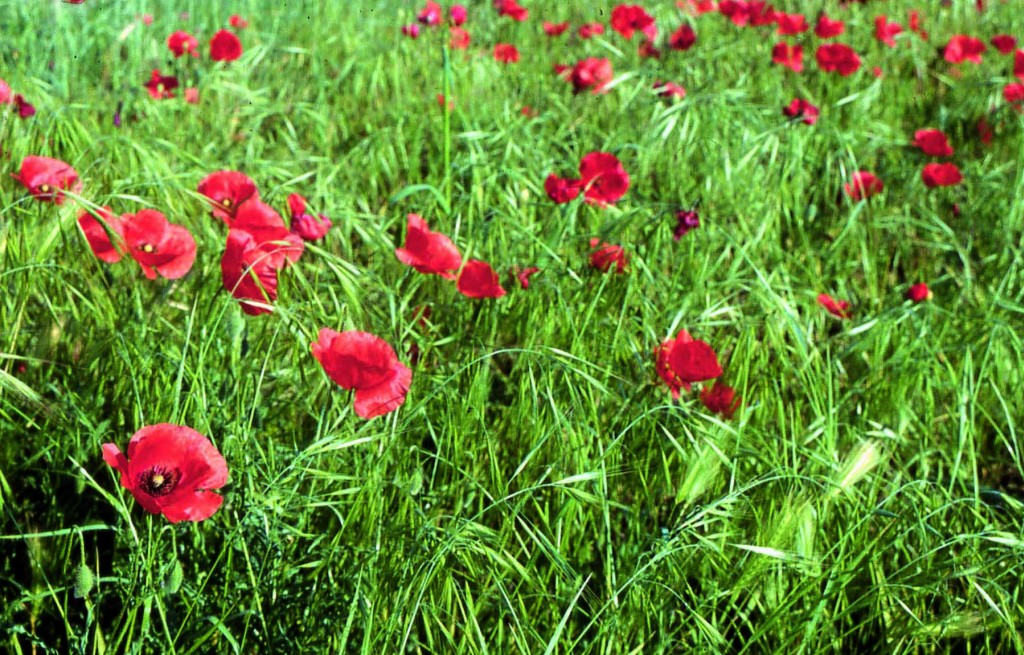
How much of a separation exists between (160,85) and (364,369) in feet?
5.46

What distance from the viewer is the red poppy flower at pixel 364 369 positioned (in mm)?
1086

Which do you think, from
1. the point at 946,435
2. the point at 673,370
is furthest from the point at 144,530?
the point at 946,435

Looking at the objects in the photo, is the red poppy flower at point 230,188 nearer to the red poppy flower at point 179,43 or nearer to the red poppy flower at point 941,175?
the red poppy flower at point 179,43

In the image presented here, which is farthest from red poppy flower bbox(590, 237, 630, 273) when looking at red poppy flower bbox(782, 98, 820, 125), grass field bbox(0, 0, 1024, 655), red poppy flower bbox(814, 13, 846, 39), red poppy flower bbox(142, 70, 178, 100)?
red poppy flower bbox(814, 13, 846, 39)

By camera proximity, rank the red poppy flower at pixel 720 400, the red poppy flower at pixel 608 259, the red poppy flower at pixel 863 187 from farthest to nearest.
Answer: the red poppy flower at pixel 863 187 → the red poppy flower at pixel 608 259 → the red poppy flower at pixel 720 400

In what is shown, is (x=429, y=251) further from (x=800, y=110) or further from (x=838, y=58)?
(x=838, y=58)

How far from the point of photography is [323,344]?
43.9 inches

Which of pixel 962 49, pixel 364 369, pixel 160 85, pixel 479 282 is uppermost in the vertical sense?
pixel 364 369

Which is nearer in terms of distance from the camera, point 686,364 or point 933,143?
point 686,364

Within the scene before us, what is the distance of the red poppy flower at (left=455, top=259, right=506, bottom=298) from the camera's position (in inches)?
55.4

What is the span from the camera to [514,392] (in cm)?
151

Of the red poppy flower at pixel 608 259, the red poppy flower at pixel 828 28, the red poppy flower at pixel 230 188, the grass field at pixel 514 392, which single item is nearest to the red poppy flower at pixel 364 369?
the grass field at pixel 514 392

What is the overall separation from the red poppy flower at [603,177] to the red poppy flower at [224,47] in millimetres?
1094

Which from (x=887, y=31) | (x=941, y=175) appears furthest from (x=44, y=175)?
(x=887, y=31)
